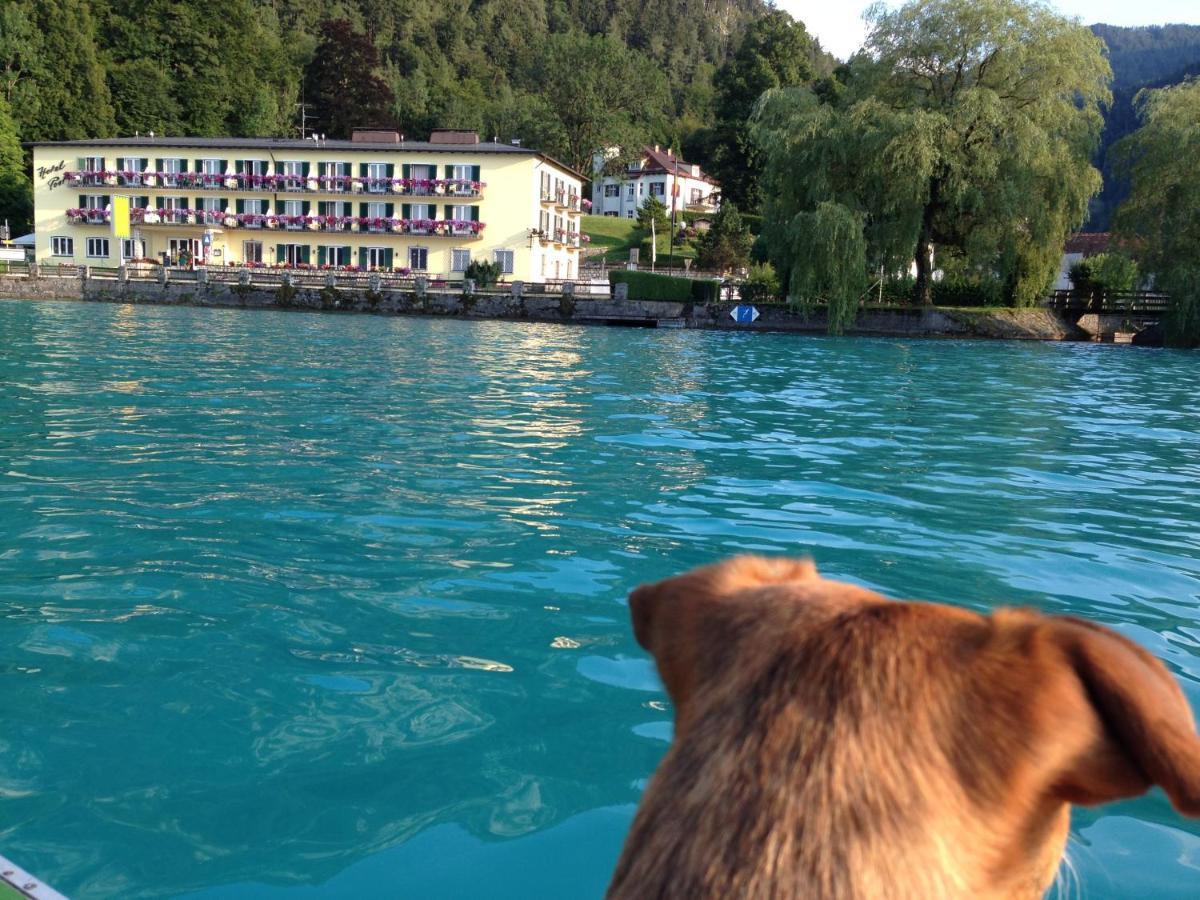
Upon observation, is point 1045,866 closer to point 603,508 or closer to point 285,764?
point 285,764

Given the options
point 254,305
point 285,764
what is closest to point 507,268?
point 254,305

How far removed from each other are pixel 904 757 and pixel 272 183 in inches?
2727

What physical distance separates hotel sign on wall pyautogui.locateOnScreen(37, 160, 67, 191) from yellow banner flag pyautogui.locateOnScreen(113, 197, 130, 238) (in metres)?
7.42

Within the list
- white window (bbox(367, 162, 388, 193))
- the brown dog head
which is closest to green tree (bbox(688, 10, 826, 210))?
white window (bbox(367, 162, 388, 193))

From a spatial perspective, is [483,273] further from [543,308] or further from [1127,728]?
[1127,728]

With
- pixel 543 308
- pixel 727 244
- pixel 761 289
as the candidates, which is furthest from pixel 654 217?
pixel 761 289

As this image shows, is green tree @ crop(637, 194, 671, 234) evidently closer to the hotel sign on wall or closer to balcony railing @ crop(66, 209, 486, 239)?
balcony railing @ crop(66, 209, 486, 239)

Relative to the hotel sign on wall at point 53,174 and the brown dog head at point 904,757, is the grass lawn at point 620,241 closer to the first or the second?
the hotel sign on wall at point 53,174

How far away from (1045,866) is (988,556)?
649 centimetres

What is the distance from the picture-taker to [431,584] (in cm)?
638

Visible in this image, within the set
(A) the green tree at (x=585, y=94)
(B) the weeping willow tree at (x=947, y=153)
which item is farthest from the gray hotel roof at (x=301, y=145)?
(A) the green tree at (x=585, y=94)

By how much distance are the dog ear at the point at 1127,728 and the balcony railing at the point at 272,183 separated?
63.9 metres

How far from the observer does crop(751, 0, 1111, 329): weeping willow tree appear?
35312mm

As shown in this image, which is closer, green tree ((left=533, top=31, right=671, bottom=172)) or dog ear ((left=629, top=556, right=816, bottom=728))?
dog ear ((left=629, top=556, right=816, bottom=728))
